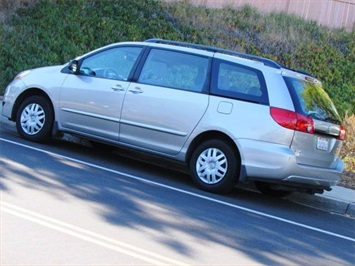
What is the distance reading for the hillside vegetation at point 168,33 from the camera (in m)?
15.8

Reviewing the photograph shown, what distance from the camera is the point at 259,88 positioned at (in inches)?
337

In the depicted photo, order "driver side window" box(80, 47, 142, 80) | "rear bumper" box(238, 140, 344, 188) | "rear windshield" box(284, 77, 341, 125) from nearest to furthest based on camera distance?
"rear bumper" box(238, 140, 344, 188) → "rear windshield" box(284, 77, 341, 125) → "driver side window" box(80, 47, 142, 80)


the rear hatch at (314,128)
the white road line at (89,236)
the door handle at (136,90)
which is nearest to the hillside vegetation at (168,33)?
the rear hatch at (314,128)

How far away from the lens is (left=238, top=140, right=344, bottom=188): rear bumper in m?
8.23

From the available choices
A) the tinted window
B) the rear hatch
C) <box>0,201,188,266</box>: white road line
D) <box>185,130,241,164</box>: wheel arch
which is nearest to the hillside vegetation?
the rear hatch

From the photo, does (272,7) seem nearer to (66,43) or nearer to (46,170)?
(66,43)

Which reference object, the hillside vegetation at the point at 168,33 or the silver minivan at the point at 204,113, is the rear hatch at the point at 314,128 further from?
the hillside vegetation at the point at 168,33

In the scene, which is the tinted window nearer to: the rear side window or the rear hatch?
the rear side window

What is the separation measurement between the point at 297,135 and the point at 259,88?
2.54 ft

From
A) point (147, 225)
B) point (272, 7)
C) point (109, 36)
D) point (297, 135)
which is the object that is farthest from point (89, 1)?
point (147, 225)

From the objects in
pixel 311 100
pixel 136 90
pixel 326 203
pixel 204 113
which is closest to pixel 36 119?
pixel 136 90

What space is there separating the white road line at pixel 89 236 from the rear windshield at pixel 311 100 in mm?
3436

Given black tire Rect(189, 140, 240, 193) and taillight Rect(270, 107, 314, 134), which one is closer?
taillight Rect(270, 107, 314, 134)

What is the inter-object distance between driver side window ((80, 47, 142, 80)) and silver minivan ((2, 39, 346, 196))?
0.01 metres
